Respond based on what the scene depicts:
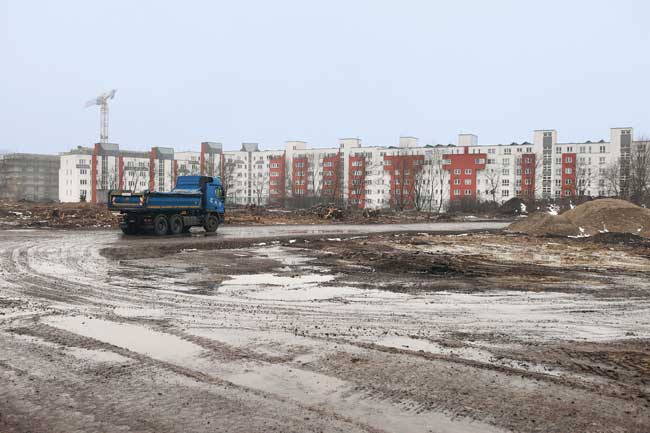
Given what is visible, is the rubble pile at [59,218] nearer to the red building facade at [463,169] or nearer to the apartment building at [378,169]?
the apartment building at [378,169]

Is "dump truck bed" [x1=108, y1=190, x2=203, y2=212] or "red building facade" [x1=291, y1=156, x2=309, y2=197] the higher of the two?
"red building facade" [x1=291, y1=156, x2=309, y2=197]

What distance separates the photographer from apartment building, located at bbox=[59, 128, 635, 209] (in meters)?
110

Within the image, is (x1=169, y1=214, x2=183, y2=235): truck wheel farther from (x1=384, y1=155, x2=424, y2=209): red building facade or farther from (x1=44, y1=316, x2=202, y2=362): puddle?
(x1=384, y1=155, x2=424, y2=209): red building facade

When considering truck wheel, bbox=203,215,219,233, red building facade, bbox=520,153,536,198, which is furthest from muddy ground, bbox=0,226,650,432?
red building facade, bbox=520,153,536,198

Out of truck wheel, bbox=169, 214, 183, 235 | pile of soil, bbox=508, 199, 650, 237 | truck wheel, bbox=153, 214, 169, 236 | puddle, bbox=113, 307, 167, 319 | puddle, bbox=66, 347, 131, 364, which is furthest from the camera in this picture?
pile of soil, bbox=508, 199, 650, 237

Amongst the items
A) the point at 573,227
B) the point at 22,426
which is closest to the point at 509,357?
the point at 22,426

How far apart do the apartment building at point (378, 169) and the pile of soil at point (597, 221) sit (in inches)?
2416

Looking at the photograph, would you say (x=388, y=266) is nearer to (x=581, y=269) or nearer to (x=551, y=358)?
(x=581, y=269)

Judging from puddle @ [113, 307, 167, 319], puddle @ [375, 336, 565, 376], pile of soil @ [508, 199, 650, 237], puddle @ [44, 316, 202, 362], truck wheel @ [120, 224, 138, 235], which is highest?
pile of soil @ [508, 199, 650, 237]

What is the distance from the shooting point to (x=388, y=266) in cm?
1617

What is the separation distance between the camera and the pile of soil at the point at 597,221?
30750 millimetres

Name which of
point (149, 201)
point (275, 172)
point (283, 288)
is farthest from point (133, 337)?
point (275, 172)

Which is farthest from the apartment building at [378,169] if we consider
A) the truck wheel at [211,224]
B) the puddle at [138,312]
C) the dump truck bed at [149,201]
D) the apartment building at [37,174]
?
the puddle at [138,312]

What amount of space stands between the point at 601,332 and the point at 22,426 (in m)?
6.89
